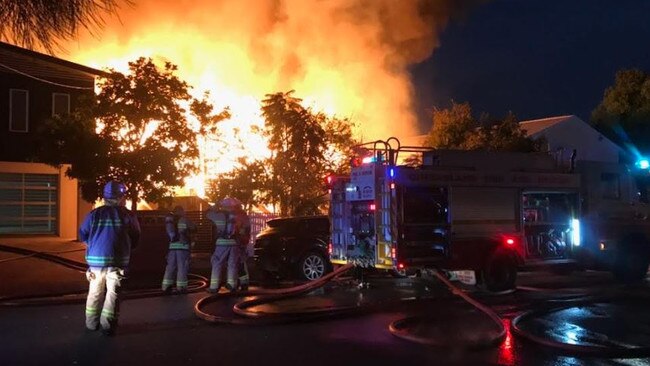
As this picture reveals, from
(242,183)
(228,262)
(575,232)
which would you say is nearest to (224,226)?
(228,262)

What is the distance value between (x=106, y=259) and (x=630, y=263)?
9.67 meters

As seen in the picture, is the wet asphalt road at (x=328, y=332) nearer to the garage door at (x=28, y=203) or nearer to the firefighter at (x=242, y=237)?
the firefighter at (x=242, y=237)

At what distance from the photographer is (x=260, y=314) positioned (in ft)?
26.5

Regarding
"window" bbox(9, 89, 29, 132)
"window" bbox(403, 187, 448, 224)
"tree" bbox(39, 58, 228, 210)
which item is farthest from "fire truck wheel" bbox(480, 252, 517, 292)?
"window" bbox(9, 89, 29, 132)

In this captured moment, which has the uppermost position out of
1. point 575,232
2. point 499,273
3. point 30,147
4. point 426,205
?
point 30,147

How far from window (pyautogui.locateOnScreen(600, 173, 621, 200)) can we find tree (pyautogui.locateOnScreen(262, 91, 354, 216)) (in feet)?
28.6

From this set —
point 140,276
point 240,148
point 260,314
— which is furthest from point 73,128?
point 260,314

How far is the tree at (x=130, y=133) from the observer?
1493 cm

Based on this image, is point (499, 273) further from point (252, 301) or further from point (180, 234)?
point (180, 234)

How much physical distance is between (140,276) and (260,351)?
7769mm

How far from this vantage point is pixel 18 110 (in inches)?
793

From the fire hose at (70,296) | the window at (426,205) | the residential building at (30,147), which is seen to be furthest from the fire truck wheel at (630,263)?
the residential building at (30,147)

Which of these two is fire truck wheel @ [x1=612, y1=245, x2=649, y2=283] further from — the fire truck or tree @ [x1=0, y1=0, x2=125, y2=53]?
tree @ [x1=0, y1=0, x2=125, y2=53]

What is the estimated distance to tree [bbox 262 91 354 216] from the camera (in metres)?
18.9
